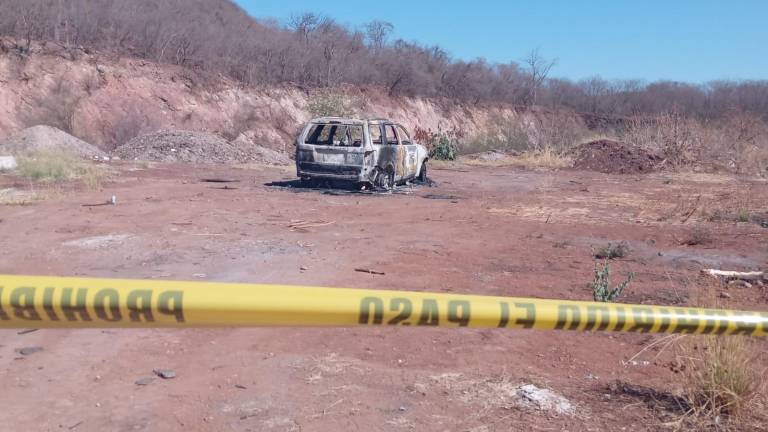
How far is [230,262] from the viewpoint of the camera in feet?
25.4

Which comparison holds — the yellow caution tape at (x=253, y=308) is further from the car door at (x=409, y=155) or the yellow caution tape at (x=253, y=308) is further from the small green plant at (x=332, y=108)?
the small green plant at (x=332, y=108)

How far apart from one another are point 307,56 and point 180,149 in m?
17.9

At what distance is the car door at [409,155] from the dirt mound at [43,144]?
10.2 meters

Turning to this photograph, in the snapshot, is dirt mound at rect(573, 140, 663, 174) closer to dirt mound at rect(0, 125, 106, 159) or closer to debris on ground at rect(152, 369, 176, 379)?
dirt mound at rect(0, 125, 106, 159)

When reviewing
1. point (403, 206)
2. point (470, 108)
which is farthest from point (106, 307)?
point (470, 108)

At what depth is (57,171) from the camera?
15383 millimetres

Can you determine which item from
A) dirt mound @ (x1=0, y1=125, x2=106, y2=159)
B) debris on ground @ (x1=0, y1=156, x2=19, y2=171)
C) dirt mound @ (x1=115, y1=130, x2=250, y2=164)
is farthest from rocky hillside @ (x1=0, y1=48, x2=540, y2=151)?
debris on ground @ (x1=0, y1=156, x2=19, y2=171)

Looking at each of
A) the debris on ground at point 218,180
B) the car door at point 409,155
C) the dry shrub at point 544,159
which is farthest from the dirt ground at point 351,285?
the dry shrub at point 544,159

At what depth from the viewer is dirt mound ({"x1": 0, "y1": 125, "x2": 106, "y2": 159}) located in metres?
19.8

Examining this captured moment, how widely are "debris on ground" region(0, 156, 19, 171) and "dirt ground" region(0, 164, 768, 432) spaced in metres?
2.50

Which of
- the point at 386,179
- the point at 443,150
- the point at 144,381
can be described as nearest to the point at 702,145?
the point at 443,150

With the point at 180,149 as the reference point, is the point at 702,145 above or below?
above

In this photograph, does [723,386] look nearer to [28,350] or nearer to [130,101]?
[28,350]

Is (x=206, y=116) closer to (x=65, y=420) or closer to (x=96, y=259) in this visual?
(x=96, y=259)
